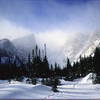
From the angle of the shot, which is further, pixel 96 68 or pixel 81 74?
pixel 81 74

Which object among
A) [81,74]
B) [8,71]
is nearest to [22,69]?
[8,71]

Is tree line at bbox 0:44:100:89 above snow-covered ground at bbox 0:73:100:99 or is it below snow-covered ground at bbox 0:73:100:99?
above

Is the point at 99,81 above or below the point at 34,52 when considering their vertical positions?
below

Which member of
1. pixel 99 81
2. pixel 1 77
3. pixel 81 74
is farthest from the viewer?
pixel 81 74

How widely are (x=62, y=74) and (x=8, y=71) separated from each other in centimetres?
4107

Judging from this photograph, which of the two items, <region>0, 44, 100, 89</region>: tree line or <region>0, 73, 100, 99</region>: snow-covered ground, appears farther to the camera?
<region>0, 44, 100, 89</region>: tree line

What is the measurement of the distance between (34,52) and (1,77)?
79.8 feet

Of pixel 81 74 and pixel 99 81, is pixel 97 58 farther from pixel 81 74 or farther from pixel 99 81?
pixel 81 74

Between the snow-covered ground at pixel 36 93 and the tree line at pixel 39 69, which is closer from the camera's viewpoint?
the snow-covered ground at pixel 36 93

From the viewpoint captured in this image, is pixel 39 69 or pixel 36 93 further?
pixel 39 69

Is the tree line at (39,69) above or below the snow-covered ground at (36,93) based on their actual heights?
above

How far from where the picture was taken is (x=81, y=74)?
115125 millimetres

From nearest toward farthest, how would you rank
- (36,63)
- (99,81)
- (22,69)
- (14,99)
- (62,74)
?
(14,99) → (99,81) → (36,63) → (22,69) → (62,74)

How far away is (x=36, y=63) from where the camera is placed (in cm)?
7381
